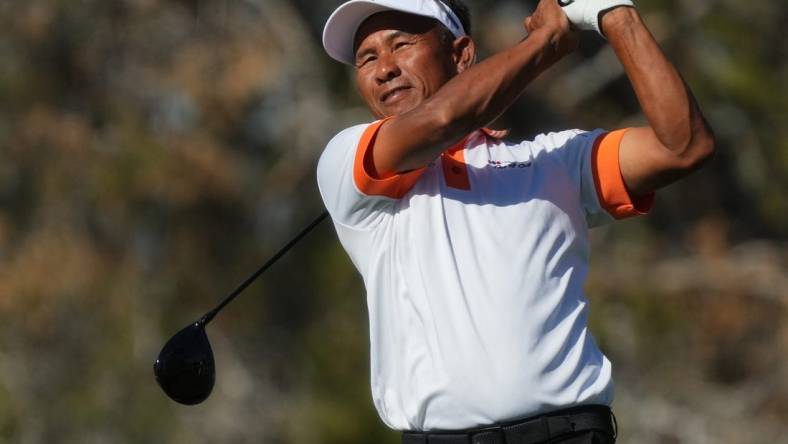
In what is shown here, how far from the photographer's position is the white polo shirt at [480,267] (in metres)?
3.82

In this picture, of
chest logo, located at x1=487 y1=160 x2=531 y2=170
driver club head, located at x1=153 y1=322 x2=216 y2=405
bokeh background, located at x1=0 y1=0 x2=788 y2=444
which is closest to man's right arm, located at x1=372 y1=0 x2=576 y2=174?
chest logo, located at x1=487 y1=160 x2=531 y2=170

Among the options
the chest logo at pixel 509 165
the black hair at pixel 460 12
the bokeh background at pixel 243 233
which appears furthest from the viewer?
the bokeh background at pixel 243 233

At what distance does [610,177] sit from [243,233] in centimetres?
778

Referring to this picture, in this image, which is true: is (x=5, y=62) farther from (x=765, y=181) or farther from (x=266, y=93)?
(x=765, y=181)

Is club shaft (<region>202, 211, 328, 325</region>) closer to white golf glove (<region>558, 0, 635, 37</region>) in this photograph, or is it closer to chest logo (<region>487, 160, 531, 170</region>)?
chest logo (<region>487, 160, 531, 170</region>)

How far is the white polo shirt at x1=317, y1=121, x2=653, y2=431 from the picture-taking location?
12.5 ft

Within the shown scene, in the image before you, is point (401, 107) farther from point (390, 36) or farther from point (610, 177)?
point (610, 177)

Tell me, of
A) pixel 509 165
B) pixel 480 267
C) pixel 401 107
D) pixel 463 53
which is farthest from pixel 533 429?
pixel 463 53

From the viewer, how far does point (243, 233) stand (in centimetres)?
1170

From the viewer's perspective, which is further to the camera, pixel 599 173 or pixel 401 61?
pixel 401 61

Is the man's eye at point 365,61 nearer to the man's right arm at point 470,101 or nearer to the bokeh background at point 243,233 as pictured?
the man's right arm at point 470,101

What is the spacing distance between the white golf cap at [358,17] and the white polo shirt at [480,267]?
0.39 m

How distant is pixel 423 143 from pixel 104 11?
8577 mm

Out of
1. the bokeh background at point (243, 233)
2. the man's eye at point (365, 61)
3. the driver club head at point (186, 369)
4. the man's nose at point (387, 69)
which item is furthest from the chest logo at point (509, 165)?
the bokeh background at point (243, 233)
